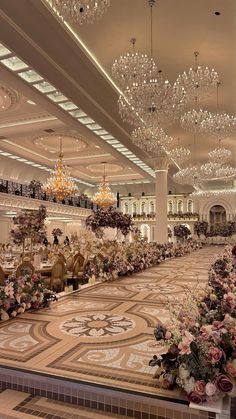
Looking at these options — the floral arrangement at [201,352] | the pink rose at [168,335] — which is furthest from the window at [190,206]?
the pink rose at [168,335]

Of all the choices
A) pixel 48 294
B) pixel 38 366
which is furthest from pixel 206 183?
pixel 38 366

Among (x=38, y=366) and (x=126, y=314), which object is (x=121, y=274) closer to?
(x=126, y=314)

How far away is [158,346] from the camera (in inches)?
131

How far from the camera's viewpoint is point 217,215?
30875 millimetres

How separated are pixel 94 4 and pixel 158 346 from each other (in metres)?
3.80

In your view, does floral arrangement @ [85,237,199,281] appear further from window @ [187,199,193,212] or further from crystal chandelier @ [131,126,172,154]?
window @ [187,199,193,212]

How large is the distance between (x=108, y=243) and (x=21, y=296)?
6.08 meters

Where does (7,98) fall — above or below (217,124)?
above

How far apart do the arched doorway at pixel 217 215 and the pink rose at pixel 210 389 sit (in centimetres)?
2954

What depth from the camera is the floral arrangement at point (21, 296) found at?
4211 mm

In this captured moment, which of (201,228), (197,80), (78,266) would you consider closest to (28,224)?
(78,266)

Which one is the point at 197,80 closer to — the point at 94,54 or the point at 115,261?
the point at 94,54

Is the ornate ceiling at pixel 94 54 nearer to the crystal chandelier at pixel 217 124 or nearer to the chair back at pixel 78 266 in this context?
the crystal chandelier at pixel 217 124

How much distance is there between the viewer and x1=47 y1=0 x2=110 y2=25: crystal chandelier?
3.81 meters
